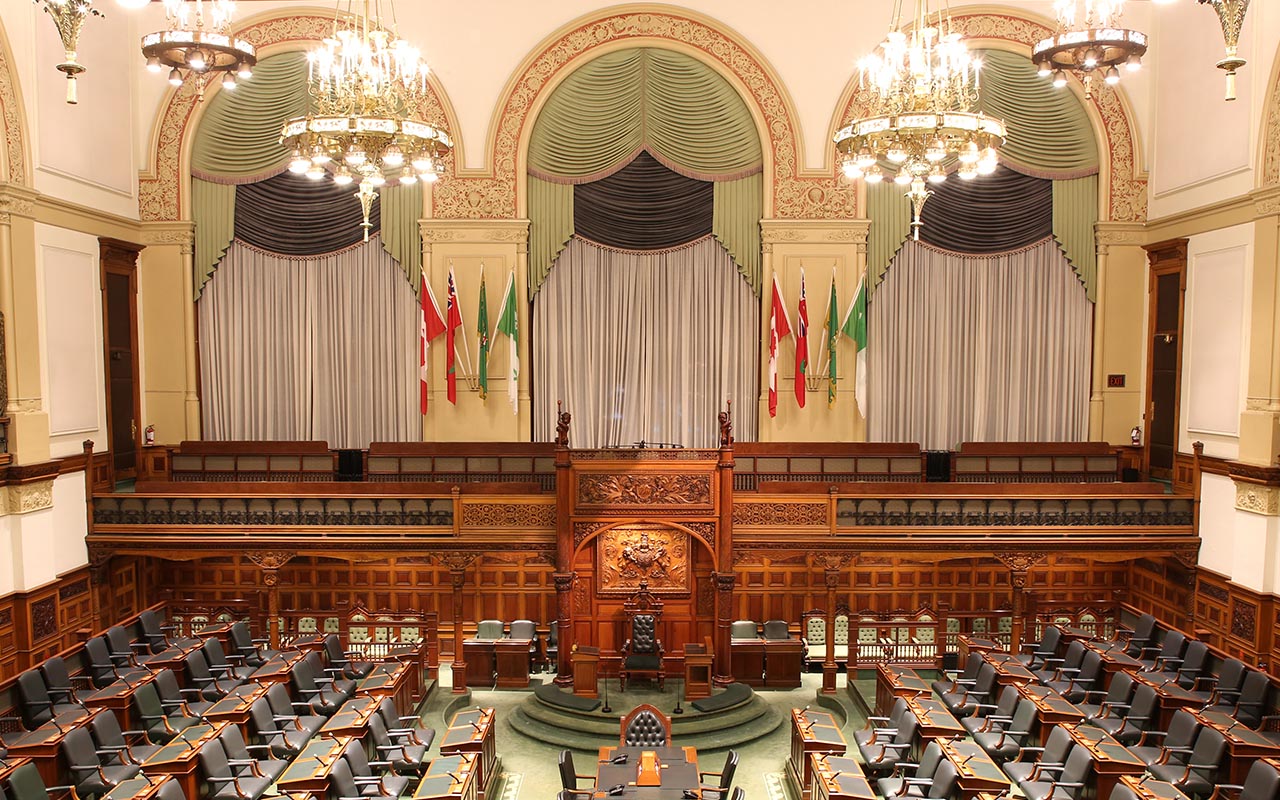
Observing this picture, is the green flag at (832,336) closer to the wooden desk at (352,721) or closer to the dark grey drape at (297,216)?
the dark grey drape at (297,216)

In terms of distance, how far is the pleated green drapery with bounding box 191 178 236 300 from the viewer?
53.3 feet

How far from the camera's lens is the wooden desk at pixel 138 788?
797 cm

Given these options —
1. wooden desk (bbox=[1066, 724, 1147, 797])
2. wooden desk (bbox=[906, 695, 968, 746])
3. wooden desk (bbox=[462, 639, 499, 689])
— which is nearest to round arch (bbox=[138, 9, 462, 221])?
wooden desk (bbox=[462, 639, 499, 689])

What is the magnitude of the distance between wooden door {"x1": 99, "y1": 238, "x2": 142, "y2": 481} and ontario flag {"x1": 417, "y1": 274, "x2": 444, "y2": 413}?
15.2 ft

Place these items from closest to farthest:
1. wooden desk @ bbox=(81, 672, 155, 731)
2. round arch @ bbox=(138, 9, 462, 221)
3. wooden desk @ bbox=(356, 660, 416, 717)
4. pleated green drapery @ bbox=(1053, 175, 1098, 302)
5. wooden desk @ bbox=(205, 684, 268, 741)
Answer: wooden desk @ bbox=(205, 684, 268, 741)
wooden desk @ bbox=(81, 672, 155, 731)
wooden desk @ bbox=(356, 660, 416, 717)
round arch @ bbox=(138, 9, 462, 221)
pleated green drapery @ bbox=(1053, 175, 1098, 302)

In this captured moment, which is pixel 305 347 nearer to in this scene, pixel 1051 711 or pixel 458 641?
pixel 458 641

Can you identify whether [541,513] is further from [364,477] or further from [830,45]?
[830,45]

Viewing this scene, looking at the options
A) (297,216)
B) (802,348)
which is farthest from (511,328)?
(802,348)

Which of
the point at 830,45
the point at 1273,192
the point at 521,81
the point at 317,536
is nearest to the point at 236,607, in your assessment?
the point at 317,536

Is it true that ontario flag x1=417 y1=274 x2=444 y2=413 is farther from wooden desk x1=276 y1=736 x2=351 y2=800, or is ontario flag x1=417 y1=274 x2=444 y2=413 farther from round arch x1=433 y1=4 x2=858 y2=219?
wooden desk x1=276 y1=736 x2=351 y2=800

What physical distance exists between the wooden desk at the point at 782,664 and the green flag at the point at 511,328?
19.1 ft

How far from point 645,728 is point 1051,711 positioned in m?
4.23

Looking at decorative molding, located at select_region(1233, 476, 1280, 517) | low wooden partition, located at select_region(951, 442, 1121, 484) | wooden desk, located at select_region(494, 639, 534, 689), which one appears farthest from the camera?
low wooden partition, located at select_region(951, 442, 1121, 484)

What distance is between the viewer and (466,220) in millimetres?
15883
